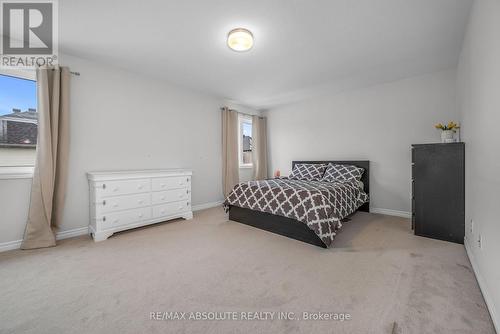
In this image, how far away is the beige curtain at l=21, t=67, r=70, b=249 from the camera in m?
2.29

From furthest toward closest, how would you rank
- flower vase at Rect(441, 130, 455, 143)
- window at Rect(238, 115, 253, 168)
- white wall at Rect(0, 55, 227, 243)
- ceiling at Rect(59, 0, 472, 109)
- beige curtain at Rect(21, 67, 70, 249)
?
1. window at Rect(238, 115, 253, 168)
2. white wall at Rect(0, 55, 227, 243)
3. flower vase at Rect(441, 130, 455, 143)
4. beige curtain at Rect(21, 67, 70, 249)
5. ceiling at Rect(59, 0, 472, 109)

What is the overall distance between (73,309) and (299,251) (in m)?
1.84

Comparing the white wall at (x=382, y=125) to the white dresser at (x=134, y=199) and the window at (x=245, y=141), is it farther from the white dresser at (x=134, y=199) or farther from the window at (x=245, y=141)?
the white dresser at (x=134, y=199)

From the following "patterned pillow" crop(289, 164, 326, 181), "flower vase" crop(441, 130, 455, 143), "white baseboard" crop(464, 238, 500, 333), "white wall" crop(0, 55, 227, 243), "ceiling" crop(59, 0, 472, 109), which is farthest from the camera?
"patterned pillow" crop(289, 164, 326, 181)

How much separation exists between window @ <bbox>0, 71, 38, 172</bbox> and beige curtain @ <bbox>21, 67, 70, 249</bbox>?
239mm

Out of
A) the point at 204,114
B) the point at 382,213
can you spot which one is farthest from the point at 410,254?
the point at 204,114

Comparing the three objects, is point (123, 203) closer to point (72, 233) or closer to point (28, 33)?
point (72, 233)

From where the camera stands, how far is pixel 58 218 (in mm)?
2430

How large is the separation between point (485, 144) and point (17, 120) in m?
4.43

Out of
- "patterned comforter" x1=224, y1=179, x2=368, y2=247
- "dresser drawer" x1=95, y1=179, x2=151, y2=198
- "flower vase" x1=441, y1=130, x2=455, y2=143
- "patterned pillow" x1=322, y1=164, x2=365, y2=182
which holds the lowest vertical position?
"patterned comforter" x1=224, y1=179, x2=368, y2=247

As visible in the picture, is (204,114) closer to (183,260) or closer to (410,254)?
(183,260)

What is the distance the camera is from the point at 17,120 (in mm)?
2377

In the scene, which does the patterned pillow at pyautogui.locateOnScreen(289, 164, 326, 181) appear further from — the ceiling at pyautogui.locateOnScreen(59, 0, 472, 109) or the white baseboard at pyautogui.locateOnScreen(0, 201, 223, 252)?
the white baseboard at pyautogui.locateOnScreen(0, 201, 223, 252)

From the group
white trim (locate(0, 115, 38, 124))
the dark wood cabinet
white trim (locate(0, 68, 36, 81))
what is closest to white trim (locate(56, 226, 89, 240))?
white trim (locate(0, 115, 38, 124))
